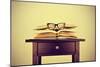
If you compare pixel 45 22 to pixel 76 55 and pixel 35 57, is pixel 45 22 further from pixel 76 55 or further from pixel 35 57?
pixel 76 55

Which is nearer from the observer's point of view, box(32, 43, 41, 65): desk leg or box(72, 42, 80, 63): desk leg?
box(32, 43, 41, 65): desk leg

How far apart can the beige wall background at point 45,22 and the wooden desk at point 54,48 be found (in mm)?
59

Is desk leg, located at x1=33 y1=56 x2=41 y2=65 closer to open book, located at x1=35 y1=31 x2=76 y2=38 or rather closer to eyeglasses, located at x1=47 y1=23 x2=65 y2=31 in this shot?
open book, located at x1=35 y1=31 x2=76 y2=38

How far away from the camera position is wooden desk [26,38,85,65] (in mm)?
2361

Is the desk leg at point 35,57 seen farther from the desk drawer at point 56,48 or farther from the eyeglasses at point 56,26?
the eyeglasses at point 56,26

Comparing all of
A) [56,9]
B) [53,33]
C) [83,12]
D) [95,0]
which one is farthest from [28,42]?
[95,0]

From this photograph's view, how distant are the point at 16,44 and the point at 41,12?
1.87ft

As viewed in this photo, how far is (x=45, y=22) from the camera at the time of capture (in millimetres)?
2400

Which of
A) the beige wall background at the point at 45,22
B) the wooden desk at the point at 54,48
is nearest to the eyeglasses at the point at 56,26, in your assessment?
the beige wall background at the point at 45,22

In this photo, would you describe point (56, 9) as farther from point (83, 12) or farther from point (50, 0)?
point (83, 12)

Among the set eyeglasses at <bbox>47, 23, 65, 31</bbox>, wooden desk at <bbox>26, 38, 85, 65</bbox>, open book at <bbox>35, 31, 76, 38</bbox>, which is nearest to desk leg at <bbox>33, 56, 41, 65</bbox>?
wooden desk at <bbox>26, 38, 85, 65</bbox>

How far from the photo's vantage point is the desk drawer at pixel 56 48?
7.84 ft

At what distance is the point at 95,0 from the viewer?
262 cm

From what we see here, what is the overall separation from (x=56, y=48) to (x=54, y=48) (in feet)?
0.10
